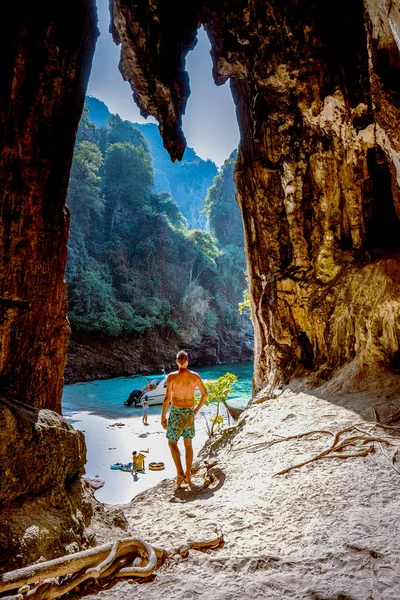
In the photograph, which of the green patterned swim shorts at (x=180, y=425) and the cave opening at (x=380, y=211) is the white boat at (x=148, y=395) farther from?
the cave opening at (x=380, y=211)

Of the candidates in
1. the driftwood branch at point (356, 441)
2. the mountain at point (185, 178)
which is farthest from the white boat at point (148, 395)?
the mountain at point (185, 178)

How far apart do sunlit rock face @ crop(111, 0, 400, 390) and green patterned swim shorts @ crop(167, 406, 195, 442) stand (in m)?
3.10

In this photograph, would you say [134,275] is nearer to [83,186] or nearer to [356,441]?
[83,186]

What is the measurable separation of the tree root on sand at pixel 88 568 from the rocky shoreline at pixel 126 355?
67.1ft

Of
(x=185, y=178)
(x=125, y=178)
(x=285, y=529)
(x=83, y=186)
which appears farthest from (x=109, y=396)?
(x=185, y=178)

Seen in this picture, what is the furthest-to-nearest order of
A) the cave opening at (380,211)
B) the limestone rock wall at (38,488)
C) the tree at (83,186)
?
the tree at (83,186), the cave opening at (380,211), the limestone rock wall at (38,488)

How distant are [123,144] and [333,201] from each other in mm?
30625

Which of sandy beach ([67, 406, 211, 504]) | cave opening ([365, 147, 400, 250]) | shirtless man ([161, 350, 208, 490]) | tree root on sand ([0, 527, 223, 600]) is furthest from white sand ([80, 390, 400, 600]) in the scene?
cave opening ([365, 147, 400, 250])

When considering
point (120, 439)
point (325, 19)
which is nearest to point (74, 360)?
point (120, 439)

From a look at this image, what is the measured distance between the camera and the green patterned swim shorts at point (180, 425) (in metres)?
4.28

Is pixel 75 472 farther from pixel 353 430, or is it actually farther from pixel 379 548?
pixel 353 430

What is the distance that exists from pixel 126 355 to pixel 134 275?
25.2ft

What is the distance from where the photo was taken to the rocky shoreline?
22016 mm

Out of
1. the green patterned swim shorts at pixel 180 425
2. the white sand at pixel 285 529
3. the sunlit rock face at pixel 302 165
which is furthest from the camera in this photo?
the sunlit rock face at pixel 302 165
